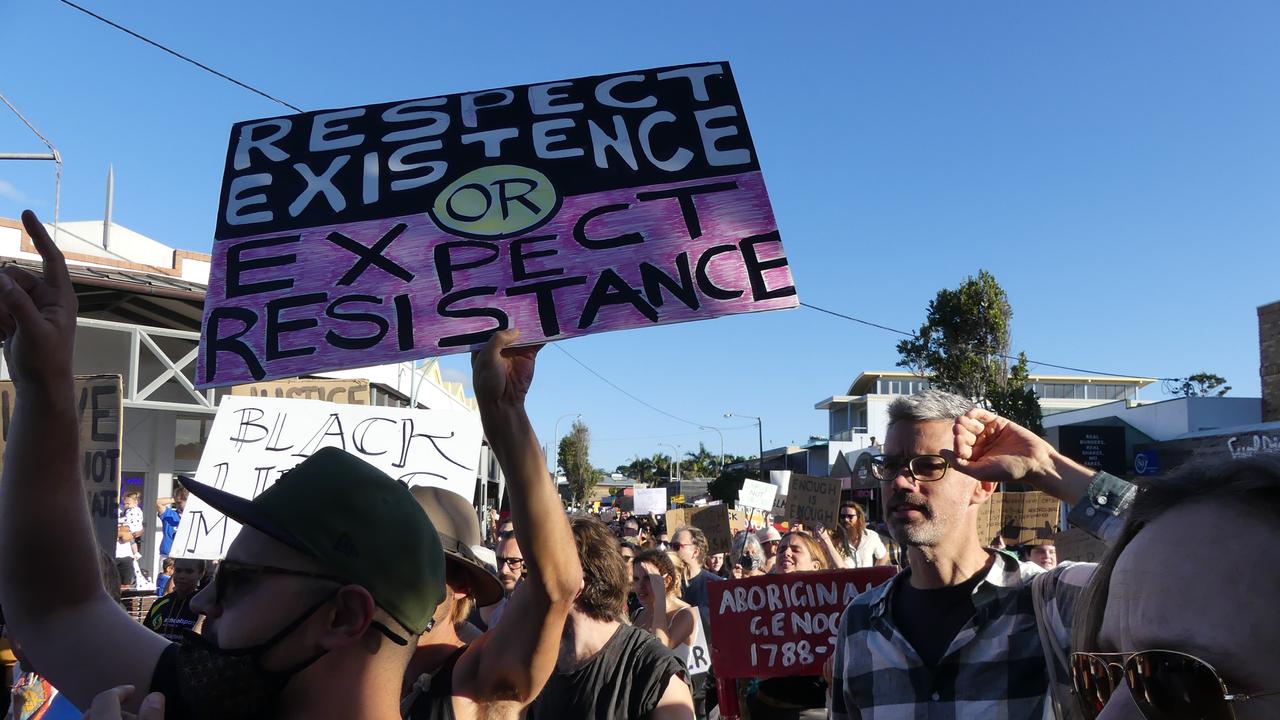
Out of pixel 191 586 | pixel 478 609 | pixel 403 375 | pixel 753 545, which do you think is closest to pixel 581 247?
pixel 478 609

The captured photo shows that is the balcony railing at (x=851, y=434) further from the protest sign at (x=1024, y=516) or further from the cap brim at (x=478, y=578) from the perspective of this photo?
the cap brim at (x=478, y=578)

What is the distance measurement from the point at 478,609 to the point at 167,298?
12164 mm

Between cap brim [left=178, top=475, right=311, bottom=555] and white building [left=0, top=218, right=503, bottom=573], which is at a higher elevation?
white building [left=0, top=218, right=503, bottom=573]

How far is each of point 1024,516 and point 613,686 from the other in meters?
9.29

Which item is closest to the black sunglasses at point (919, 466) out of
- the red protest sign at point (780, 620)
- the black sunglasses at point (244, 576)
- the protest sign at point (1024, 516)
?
the red protest sign at point (780, 620)

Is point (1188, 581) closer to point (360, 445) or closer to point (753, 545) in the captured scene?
point (360, 445)

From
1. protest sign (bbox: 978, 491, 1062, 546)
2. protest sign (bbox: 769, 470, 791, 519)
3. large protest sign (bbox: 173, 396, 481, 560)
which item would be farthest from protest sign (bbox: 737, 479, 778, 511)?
large protest sign (bbox: 173, 396, 481, 560)

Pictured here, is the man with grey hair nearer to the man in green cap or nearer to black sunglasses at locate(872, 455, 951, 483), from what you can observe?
black sunglasses at locate(872, 455, 951, 483)

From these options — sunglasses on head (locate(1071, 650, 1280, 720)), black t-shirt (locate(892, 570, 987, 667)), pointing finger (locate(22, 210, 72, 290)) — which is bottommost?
black t-shirt (locate(892, 570, 987, 667))

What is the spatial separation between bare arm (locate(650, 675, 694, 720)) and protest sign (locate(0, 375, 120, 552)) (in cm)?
388

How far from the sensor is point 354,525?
1956 millimetres

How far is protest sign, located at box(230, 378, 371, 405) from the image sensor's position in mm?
9078

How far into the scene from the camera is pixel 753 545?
9617 millimetres

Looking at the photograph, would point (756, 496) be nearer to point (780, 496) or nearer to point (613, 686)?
point (780, 496)
